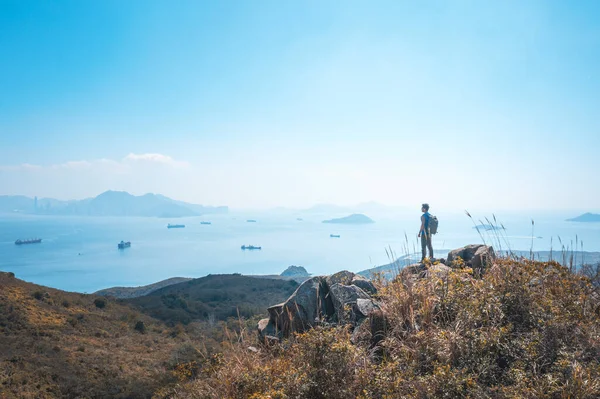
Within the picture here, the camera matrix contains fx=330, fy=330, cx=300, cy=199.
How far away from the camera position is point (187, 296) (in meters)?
35.6

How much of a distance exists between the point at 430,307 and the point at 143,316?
26302mm

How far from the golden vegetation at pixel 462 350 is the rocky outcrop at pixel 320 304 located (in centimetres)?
89

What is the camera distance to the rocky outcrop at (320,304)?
18.2ft

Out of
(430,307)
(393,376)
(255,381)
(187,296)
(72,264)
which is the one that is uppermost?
(430,307)

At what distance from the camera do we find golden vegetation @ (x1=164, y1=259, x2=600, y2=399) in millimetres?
2832

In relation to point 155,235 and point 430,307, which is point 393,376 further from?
point 155,235

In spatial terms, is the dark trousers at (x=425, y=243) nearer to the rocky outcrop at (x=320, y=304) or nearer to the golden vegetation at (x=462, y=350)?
the rocky outcrop at (x=320, y=304)

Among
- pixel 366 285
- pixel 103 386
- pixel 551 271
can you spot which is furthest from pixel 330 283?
pixel 103 386

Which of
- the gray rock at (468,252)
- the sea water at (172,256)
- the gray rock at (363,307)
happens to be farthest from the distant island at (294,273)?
the gray rock at (363,307)

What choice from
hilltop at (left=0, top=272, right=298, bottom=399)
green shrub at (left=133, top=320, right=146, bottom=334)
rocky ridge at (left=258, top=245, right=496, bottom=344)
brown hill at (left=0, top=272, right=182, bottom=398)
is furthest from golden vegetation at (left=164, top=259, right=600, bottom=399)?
green shrub at (left=133, top=320, right=146, bottom=334)

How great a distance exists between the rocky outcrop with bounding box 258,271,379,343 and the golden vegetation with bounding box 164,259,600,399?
89cm

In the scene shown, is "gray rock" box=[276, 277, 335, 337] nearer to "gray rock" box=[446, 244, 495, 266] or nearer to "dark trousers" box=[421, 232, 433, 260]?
"gray rock" box=[446, 244, 495, 266]

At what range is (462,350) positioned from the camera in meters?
3.28

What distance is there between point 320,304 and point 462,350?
2894mm
